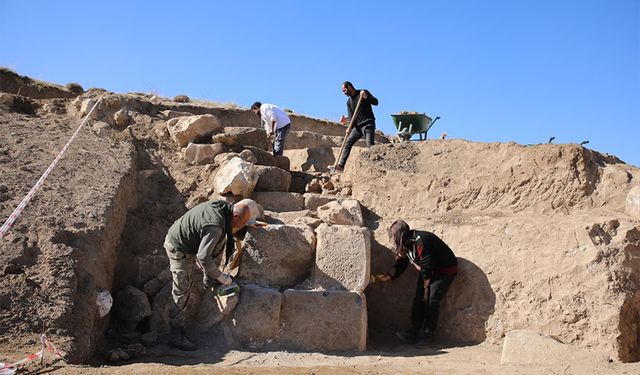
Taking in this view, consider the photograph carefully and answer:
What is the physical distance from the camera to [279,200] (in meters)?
6.98

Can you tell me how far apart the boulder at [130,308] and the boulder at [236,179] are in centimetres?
168

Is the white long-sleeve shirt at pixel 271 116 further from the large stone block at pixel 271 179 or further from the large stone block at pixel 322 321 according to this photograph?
the large stone block at pixel 322 321

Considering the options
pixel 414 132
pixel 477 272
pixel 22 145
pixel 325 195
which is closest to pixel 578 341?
pixel 477 272

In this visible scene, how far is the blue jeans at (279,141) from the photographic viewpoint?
8.38 m

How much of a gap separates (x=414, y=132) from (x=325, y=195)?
6235 mm

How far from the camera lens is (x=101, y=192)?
602 cm

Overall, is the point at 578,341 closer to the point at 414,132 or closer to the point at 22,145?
the point at 22,145

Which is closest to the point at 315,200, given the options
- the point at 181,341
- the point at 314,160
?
the point at 314,160

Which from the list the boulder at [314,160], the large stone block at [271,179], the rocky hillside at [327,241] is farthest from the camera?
the boulder at [314,160]

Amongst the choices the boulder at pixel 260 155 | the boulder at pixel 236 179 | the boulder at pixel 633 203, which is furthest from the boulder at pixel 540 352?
the boulder at pixel 260 155

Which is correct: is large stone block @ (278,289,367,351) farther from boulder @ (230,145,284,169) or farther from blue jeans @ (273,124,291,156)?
blue jeans @ (273,124,291,156)

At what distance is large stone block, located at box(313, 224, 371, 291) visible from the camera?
18.3 ft

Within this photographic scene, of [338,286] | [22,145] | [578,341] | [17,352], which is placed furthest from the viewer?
[22,145]

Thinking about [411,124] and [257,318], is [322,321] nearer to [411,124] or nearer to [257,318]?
[257,318]
